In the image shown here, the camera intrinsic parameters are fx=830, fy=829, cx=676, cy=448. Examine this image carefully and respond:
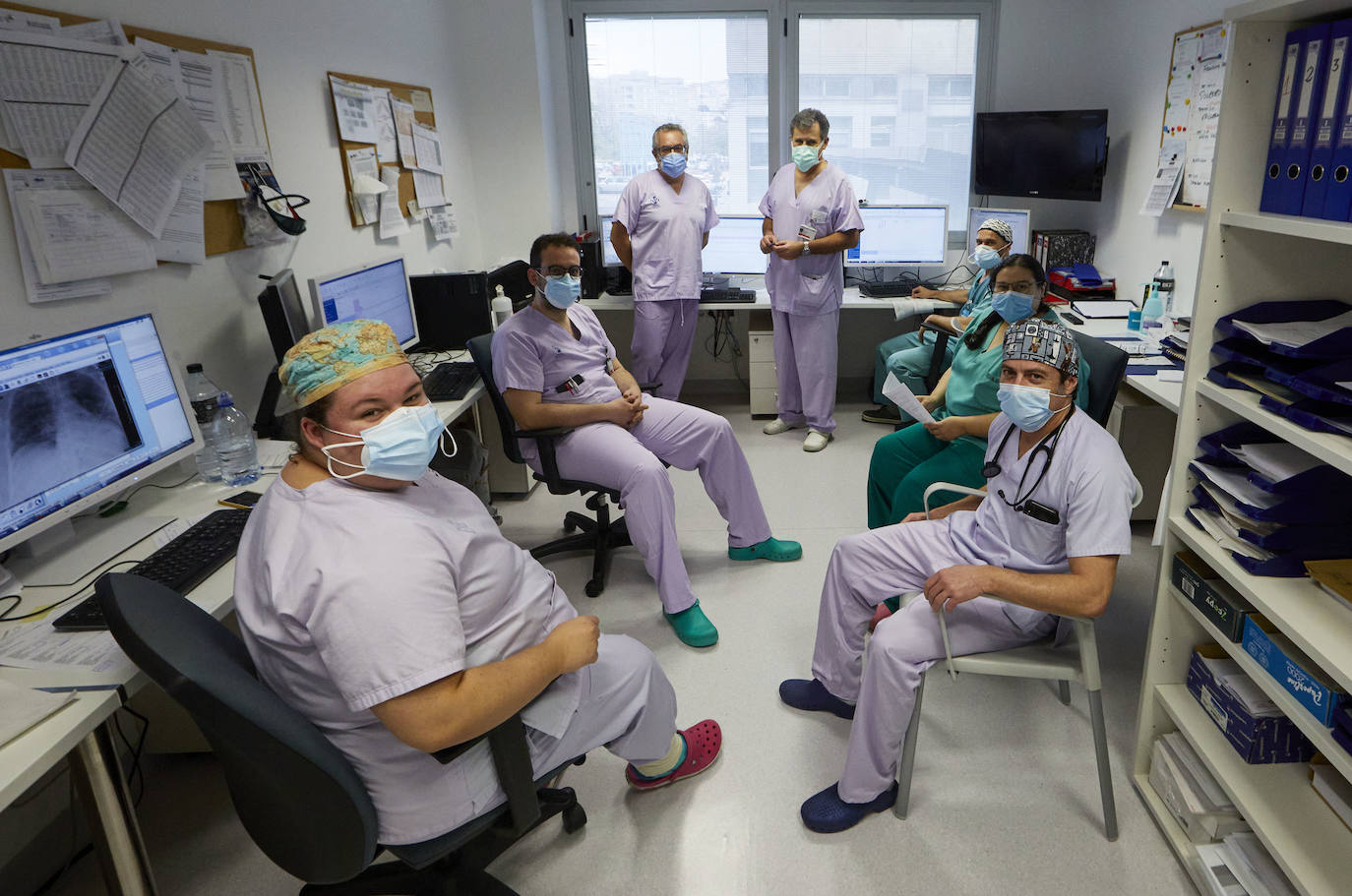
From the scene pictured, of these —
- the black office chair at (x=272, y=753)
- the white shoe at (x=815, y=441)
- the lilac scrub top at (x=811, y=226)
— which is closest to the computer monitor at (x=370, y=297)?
the black office chair at (x=272, y=753)

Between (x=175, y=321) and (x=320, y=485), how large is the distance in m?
1.27

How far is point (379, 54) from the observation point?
329 cm

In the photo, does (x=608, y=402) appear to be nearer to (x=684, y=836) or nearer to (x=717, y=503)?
(x=717, y=503)

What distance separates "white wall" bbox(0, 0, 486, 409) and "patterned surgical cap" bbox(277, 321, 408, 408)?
73cm

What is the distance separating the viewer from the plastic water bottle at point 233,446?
78.0 inches

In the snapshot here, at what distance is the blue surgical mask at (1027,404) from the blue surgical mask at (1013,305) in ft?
2.63

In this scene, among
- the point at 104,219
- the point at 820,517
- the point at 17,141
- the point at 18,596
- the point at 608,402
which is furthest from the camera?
the point at 820,517

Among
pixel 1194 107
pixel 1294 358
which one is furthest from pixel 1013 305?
pixel 1194 107

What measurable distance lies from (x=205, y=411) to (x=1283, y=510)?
2.30m

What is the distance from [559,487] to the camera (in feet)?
8.42

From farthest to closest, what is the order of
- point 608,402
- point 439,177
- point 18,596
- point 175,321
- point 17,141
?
point 439,177, point 608,402, point 175,321, point 17,141, point 18,596

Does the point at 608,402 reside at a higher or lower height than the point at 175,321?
lower

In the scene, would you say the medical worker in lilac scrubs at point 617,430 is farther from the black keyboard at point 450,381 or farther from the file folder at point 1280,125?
the file folder at point 1280,125

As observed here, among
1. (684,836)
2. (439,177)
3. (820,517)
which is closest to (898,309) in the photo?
(820,517)
